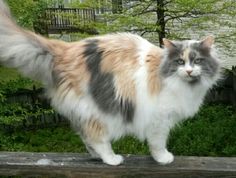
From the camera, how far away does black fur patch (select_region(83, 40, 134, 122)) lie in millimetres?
2562

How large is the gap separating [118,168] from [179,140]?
332 centimetres

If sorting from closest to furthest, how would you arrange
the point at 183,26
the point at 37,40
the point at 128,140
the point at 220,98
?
the point at 37,40
the point at 128,140
the point at 183,26
the point at 220,98

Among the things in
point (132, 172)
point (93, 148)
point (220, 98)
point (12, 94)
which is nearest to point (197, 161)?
point (132, 172)

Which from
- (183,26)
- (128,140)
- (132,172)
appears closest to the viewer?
(132,172)

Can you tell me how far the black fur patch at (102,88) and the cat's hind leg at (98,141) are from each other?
5.1 inches

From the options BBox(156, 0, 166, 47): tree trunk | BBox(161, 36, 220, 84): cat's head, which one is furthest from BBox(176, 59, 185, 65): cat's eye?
BBox(156, 0, 166, 47): tree trunk

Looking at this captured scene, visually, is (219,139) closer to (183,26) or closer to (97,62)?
(183,26)

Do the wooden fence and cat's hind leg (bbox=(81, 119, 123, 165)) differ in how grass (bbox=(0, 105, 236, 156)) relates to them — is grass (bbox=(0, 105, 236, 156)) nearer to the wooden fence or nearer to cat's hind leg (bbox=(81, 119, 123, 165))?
the wooden fence

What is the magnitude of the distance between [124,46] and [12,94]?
4433 mm

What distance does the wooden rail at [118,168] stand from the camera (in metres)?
2.71

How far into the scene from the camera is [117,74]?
8.37ft

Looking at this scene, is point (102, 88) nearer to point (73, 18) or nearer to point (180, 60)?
point (180, 60)

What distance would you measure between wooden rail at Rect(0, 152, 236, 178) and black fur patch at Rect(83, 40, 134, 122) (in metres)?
0.38

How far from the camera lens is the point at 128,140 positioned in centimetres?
580
